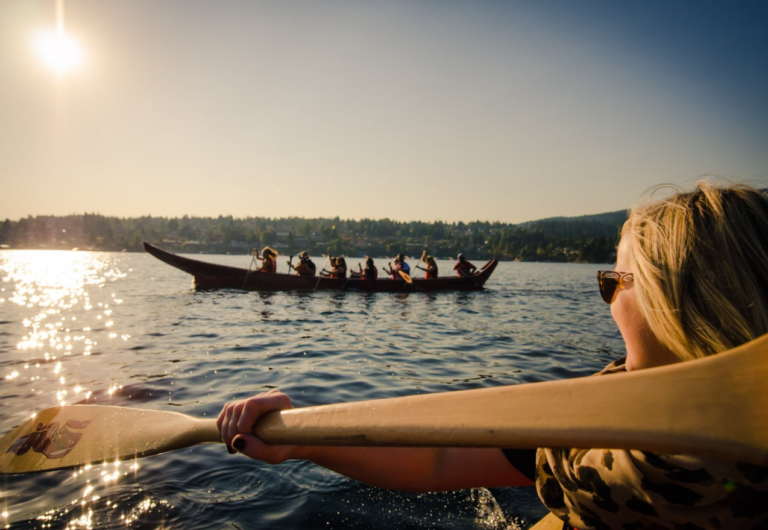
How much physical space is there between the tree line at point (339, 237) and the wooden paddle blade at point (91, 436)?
9574cm

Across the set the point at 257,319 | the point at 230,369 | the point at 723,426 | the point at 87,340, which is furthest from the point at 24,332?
the point at 723,426

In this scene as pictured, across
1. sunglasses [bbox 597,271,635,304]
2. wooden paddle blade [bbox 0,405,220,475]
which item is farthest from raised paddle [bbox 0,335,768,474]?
wooden paddle blade [bbox 0,405,220,475]

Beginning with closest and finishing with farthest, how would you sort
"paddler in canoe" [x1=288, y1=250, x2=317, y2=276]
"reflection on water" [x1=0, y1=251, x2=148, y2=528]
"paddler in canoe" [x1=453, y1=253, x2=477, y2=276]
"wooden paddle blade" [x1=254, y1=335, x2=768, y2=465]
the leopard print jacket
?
1. "wooden paddle blade" [x1=254, y1=335, x2=768, y2=465]
2. the leopard print jacket
3. "reflection on water" [x1=0, y1=251, x2=148, y2=528]
4. "paddler in canoe" [x1=288, y1=250, x2=317, y2=276]
5. "paddler in canoe" [x1=453, y1=253, x2=477, y2=276]

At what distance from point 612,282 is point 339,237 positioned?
13096 centimetres

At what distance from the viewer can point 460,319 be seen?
47.9ft

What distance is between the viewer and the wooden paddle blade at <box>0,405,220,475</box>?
234 centimetres

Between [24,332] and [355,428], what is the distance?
551 inches

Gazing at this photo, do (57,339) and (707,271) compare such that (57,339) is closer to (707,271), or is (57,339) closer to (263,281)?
(263,281)

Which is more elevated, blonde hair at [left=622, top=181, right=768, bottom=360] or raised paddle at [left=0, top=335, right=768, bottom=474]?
blonde hair at [left=622, top=181, right=768, bottom=360]

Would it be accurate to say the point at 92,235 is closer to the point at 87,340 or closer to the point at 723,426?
the point at 87,340

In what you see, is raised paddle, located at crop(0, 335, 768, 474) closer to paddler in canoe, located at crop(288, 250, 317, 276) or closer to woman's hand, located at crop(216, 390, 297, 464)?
woman's hand, located at crop(216, 390, 297, 464)

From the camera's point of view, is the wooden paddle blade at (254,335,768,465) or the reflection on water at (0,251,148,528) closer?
the wooden paddle blade at (254,335,768,465)

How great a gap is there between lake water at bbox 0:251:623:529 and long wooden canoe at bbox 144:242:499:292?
3.65ft

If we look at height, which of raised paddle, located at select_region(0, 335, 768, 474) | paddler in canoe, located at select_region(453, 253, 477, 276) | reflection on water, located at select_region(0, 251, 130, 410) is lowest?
reflection on water, located at select_region(0, 251, 130, 410)
